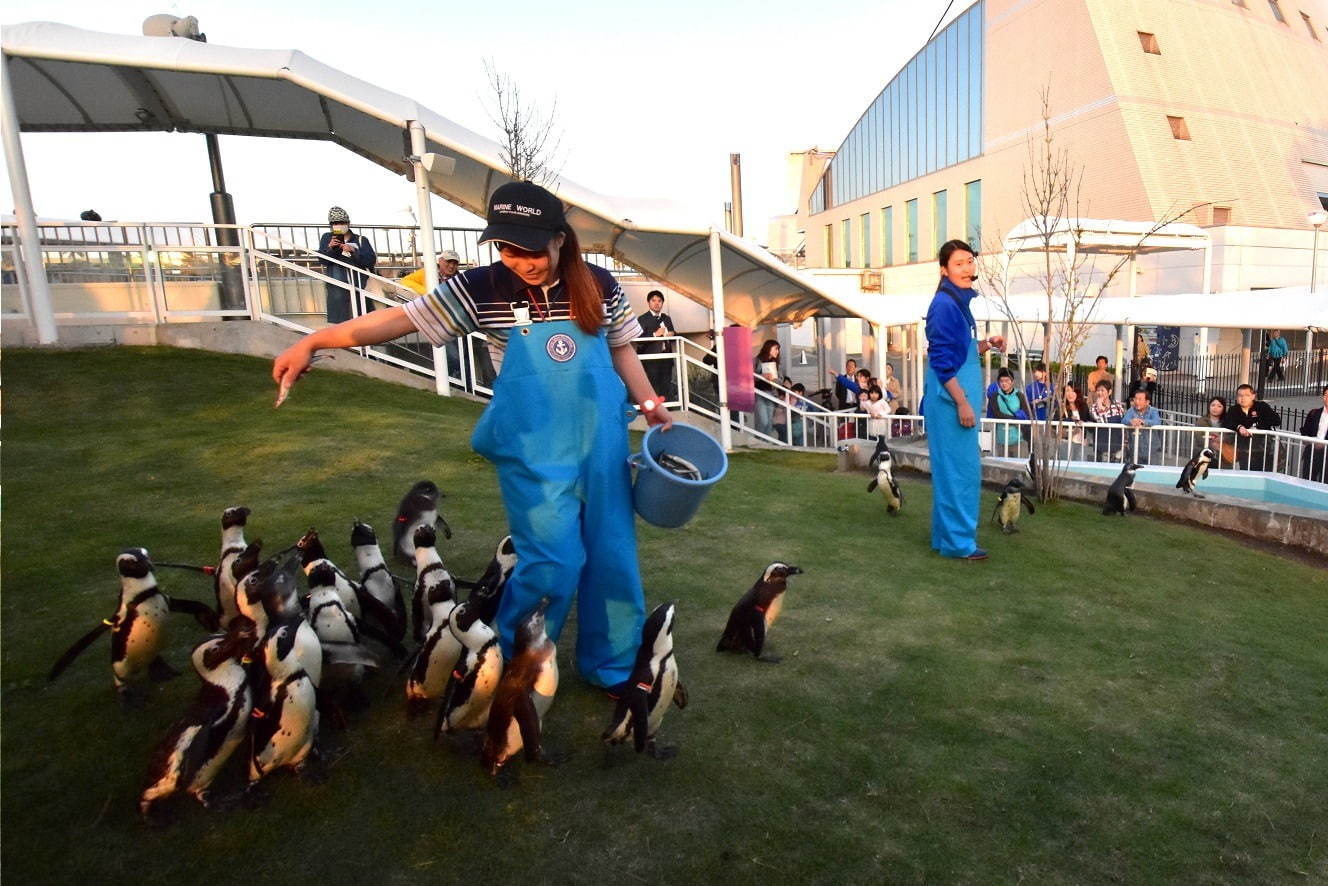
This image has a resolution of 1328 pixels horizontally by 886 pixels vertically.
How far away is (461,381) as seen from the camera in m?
12.1

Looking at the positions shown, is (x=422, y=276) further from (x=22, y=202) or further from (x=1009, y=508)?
(x=1009, y=508)

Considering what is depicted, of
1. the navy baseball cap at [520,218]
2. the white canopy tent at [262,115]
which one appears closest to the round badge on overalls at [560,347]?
the navy baseball cap at [520,218]

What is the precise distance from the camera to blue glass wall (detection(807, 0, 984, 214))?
3788 cm

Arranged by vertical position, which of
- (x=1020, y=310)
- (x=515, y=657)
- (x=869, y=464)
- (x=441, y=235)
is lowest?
(x=869, y=464)

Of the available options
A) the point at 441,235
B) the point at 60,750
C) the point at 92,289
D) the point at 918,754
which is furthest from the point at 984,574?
the point at 441,235

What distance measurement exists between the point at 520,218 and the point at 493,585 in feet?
5.53

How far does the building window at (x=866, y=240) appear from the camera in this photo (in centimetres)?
4775

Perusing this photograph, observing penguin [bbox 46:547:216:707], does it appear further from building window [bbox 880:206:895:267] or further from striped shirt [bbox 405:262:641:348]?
building window [bbox 880:206:895:267]

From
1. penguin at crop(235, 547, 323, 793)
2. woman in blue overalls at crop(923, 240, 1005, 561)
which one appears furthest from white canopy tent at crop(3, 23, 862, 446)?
penguin at crop(235, 547, 323, 793)

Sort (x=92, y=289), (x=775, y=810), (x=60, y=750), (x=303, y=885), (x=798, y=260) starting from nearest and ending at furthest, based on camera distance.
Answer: (x=303, y=885), (x=775, y=810), (x=60, y=750), (x=92, y=289), (x=798, y=260)

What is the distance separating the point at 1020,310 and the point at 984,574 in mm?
12102

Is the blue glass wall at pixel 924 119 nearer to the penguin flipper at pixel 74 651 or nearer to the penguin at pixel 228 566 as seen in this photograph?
the penguin at pixel 228 566

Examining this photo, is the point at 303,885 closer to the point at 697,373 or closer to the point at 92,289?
the point at 92,289

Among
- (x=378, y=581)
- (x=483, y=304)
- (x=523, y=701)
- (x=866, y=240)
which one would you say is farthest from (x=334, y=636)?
(x=866, y=240)
